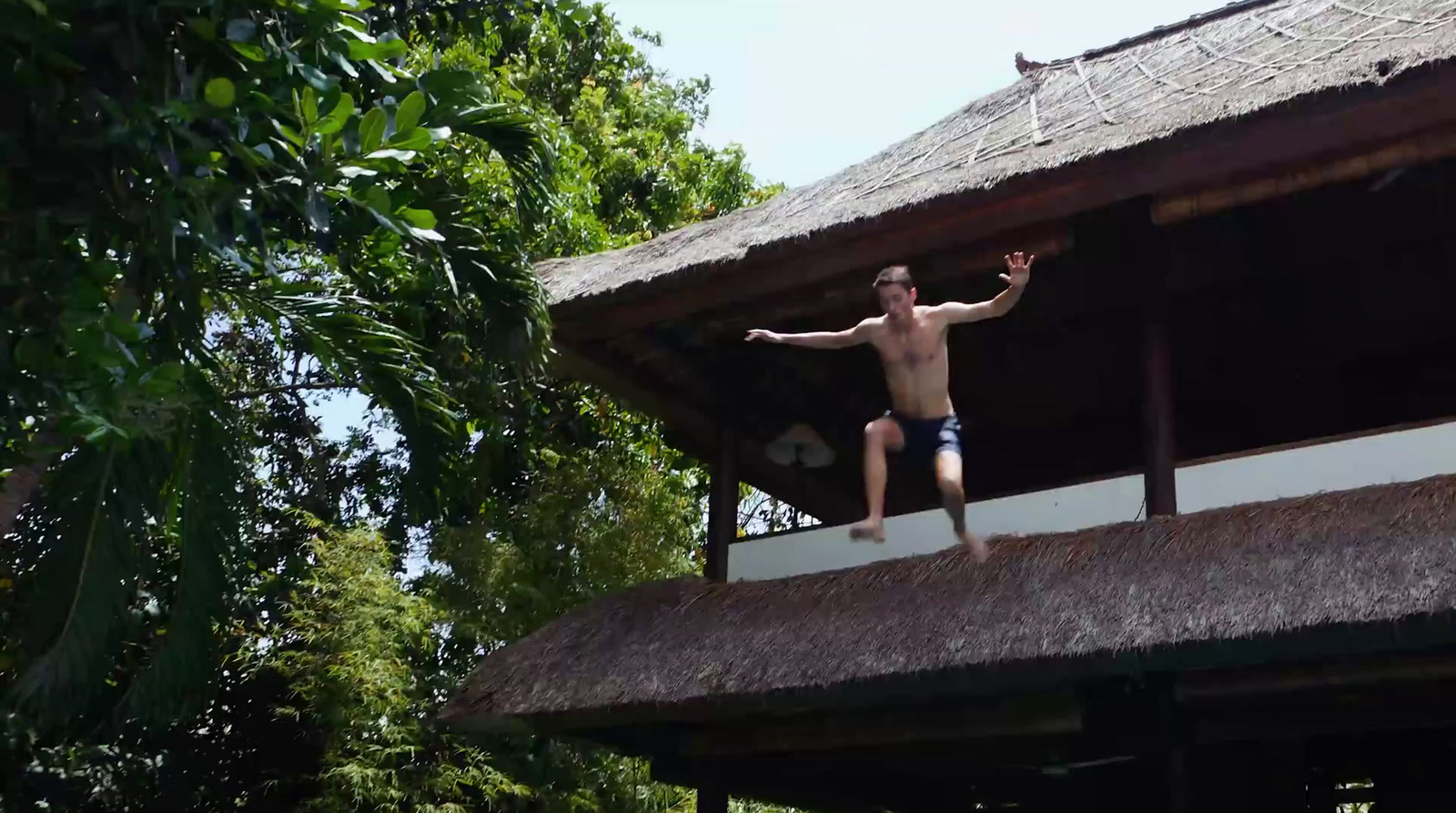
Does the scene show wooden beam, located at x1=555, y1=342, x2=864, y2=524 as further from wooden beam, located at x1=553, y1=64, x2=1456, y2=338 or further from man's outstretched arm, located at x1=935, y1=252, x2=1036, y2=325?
man's outstretched arm, located at x1=935, y1=252, x2=1036, y2=325

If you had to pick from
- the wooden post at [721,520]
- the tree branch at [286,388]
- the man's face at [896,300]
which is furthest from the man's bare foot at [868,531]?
the tree branch at [286,388]

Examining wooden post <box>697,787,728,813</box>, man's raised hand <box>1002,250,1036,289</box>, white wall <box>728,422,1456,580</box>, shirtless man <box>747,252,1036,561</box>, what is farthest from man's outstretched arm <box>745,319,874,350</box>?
wooden post <box>697,787,728,813</box>

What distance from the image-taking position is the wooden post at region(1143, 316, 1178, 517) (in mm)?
4680

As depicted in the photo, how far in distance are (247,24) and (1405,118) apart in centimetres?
343

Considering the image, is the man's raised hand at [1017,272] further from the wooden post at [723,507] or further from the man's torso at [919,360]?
Result: the wooden post at [723,507]

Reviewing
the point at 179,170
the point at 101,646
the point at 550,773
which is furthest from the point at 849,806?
the point at 179,170

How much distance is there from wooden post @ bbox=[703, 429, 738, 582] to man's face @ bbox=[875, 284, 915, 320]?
4.66ft

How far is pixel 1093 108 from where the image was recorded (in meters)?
5.53

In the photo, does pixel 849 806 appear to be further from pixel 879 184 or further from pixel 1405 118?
pixel 1405 118

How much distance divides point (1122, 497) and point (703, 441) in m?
2.18

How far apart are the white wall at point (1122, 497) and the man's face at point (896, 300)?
772mm

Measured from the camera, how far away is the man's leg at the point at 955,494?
4.67 m

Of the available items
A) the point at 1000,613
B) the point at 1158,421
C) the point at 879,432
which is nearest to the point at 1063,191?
the point at 1158,421

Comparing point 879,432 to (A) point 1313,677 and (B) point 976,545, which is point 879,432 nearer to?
(B) point 976,545
